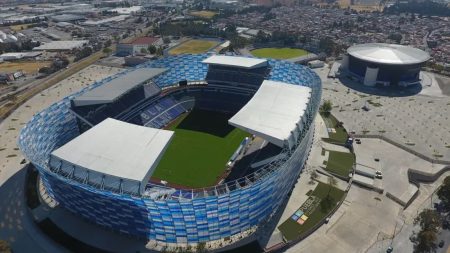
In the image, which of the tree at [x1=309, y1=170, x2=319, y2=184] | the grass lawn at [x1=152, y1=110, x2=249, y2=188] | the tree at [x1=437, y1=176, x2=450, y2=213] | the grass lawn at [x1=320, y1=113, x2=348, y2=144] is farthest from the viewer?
the grass lawn at [x1=320, y1=113, x2=348, y2=144]

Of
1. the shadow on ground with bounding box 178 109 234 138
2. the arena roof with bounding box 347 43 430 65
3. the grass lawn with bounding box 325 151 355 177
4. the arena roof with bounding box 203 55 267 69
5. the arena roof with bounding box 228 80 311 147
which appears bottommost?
the grass lawn with bounding box 325 151 355 177

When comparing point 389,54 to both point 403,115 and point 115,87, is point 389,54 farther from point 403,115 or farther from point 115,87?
point 115,87

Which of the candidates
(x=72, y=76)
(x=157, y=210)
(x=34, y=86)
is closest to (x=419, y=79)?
(x=157, y=210)

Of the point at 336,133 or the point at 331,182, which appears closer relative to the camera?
the point at 331,182

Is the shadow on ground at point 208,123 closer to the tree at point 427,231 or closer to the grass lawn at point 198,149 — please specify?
the grass lawn at point 198,149

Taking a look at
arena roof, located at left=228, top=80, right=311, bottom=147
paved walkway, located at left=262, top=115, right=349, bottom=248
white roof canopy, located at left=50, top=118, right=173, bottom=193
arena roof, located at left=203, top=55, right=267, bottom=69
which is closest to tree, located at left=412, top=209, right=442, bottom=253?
paved walkway, located at left=262, top=115, right=349, bottom=248

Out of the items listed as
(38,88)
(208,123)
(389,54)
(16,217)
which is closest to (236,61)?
(208,123)

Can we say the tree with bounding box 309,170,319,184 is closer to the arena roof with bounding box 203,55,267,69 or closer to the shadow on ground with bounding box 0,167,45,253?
the arena roof with bounding box 203,55,267,69
